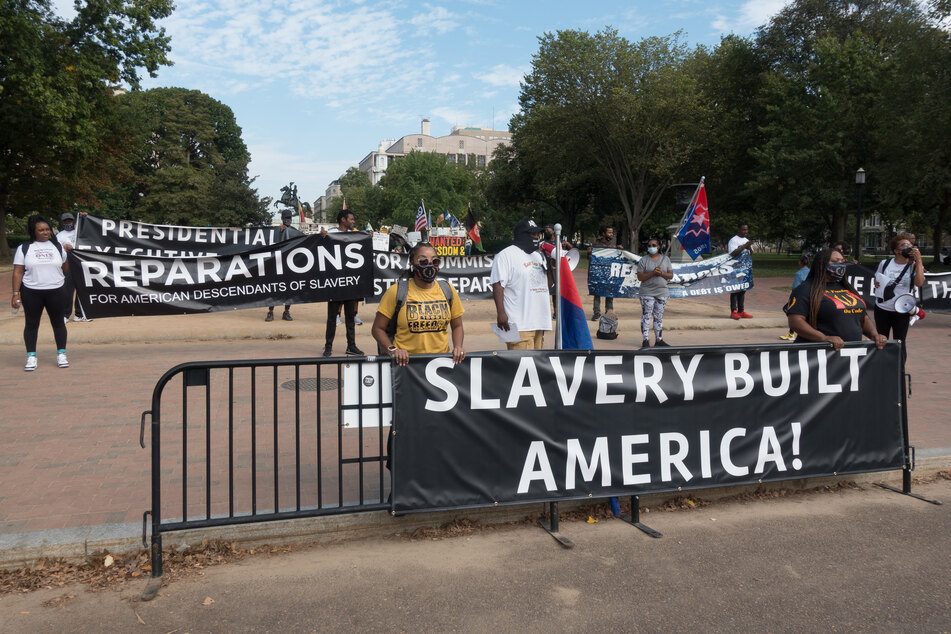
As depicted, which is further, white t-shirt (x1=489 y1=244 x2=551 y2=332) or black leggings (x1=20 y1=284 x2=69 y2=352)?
black leggings (x1=20 y1=284 x2=69 y2=352)

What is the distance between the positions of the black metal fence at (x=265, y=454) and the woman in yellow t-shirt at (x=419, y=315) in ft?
1.56

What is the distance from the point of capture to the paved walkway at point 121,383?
4.48 metres

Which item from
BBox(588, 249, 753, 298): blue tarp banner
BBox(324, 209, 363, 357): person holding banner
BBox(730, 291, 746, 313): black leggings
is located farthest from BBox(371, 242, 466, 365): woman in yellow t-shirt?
BBox(730, 291, 746, 313): black leggings

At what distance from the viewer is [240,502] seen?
4406mm

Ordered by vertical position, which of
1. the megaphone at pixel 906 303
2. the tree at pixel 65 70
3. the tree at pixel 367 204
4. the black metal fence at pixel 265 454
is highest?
the tree at pixel 367 204

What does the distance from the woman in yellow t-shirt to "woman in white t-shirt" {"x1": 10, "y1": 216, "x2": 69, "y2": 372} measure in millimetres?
6115

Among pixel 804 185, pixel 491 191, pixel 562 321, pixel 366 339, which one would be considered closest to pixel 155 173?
pixel 491 191

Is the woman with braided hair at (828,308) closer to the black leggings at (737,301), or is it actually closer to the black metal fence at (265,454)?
the black metal fence at (265,454)

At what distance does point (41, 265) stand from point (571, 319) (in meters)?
7.00

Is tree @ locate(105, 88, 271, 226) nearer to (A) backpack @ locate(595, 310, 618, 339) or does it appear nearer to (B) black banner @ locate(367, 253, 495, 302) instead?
(B) black banner @ locate(367, 253, 495, 302)

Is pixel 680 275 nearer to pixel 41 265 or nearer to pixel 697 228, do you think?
pixel 697 228

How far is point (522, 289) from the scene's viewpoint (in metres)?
6.25

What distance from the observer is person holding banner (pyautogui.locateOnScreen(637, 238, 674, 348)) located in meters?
10.3

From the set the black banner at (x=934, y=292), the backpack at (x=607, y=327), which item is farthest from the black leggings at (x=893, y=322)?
the black banner at (x=934, y=292)
